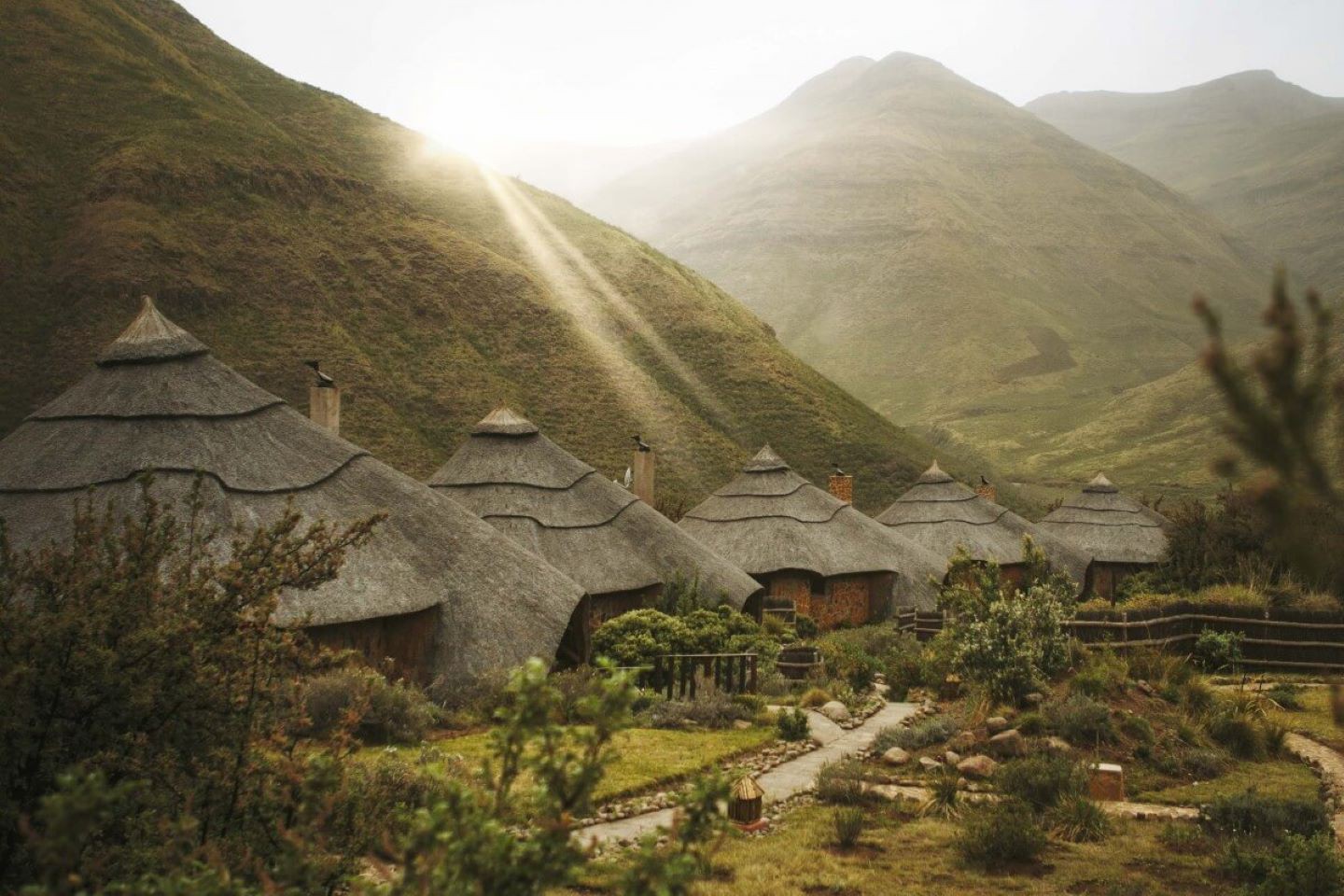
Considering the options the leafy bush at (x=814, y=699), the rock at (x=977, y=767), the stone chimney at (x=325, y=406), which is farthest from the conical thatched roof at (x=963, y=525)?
the rock at (x=977, y=767)

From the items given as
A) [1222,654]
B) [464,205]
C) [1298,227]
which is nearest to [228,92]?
[464,205]

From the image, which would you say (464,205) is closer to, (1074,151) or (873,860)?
(873,860)

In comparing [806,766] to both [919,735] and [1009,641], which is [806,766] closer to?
[919,735]

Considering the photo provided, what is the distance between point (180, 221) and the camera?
185 ft

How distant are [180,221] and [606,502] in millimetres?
42978

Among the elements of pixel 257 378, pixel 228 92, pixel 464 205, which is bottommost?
pixel 257 378

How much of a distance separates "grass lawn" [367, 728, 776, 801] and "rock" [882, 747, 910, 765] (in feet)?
6.25

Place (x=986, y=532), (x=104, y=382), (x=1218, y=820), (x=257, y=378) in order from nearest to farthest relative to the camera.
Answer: (x=1218, y=820), (x=104, y=382), (x=986, y=532), (x=257, y=378)

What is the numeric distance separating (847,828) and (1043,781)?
2.77m

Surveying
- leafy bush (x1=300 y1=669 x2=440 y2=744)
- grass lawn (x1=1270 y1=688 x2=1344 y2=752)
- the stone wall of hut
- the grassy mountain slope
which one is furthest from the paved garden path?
the grassy mountain slope

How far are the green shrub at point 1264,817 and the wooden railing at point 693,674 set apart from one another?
844 centimetres

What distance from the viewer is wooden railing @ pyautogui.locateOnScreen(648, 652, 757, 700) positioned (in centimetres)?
1744

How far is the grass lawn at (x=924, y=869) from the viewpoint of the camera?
8.77 meters

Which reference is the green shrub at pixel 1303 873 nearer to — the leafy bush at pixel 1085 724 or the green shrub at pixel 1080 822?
the green shrub at pixel 1080 822
